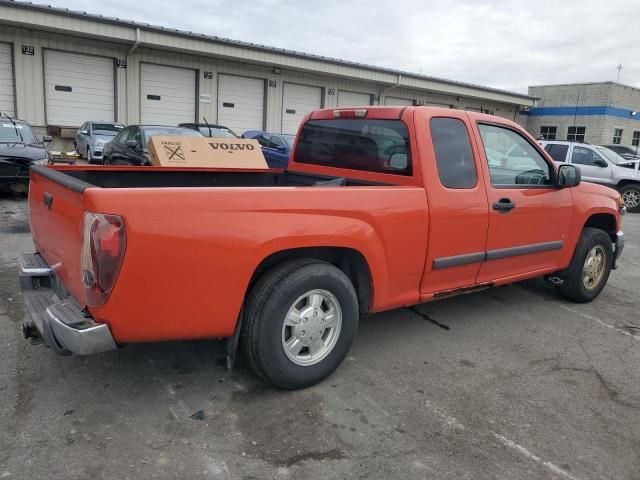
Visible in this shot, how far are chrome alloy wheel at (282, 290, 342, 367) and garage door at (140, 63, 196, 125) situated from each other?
19.1 meters

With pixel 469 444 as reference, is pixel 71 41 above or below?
above

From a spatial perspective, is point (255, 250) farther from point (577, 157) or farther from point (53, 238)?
point (577, 157)

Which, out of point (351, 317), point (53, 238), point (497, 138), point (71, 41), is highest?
point (71, 41)

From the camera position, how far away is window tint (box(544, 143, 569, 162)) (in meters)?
14.7

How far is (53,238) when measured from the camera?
3.33 m

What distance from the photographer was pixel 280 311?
123 inches

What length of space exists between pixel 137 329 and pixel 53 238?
3.39 ft

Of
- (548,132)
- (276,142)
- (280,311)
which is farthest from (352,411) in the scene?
(548,132)

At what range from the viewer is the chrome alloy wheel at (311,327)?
129 inches

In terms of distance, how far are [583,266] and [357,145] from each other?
2.70 m

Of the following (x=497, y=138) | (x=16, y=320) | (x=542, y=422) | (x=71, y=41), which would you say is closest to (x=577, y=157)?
Answer: (x=497, y=138)

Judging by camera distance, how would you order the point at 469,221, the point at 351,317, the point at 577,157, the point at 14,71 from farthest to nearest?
1. the point at 14,71
2. the point at 577,157
3. the point at 469,221
4. the point at 351,317

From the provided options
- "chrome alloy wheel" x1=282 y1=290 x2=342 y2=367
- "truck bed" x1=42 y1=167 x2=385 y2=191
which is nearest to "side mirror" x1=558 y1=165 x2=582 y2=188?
"truck bed" x1=42 y1=167 x2=385 y2=191

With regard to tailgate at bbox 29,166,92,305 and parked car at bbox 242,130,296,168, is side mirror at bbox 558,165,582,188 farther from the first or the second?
parked car at bbox 242,130,296,168
